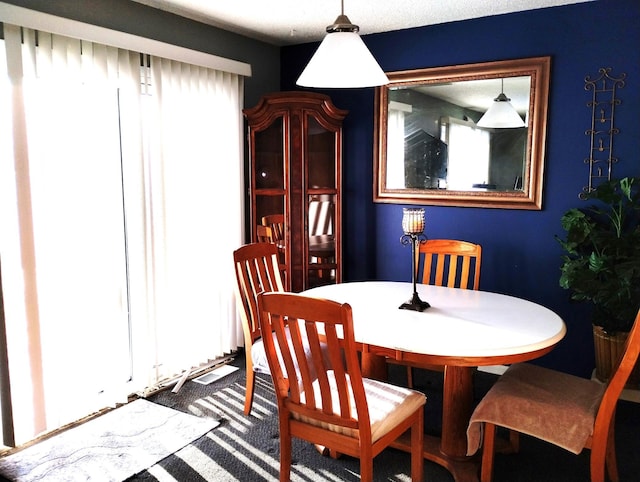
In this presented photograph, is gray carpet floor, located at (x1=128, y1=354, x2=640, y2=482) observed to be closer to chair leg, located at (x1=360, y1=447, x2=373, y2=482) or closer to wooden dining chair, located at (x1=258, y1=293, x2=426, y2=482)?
wooden dining chair, located at (x1=258, y1=293, x2=426, y2=482)

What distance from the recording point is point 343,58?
2086 millimetres

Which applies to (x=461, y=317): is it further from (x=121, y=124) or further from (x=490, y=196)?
(x=121, y=124)

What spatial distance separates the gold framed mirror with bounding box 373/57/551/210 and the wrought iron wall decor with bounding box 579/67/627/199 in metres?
0.25

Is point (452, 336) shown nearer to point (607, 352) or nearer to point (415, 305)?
point (415, 305)

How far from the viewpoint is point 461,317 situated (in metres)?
2.35

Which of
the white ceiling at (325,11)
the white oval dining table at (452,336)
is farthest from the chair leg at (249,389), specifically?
the white ceiling at (325,11)

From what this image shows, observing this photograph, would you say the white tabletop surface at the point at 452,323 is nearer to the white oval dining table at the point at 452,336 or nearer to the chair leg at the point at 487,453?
the white oval dining table at the point at 452,336

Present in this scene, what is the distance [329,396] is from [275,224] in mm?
1971

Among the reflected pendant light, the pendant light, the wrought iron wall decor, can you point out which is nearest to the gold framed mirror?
the reflected pendant light

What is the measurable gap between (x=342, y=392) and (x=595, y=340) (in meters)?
1.91

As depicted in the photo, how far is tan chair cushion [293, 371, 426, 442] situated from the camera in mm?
1927

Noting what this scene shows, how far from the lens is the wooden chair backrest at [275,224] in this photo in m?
3.70

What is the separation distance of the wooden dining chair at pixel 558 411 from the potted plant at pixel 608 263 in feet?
2.42

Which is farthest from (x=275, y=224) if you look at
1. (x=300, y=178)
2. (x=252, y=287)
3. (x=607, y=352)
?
(x=607, y=352)
